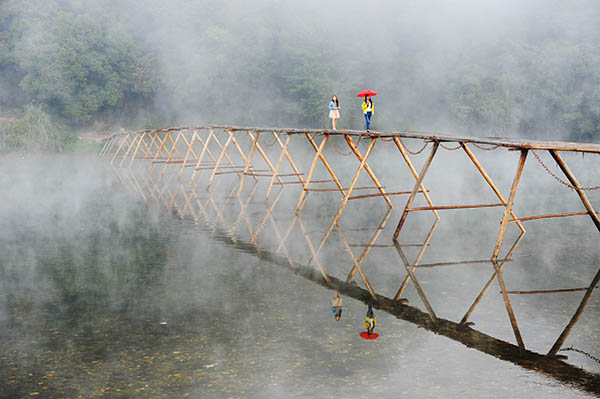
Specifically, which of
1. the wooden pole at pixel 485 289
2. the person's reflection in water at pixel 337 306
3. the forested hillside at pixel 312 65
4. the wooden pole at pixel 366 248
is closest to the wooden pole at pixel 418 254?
the wooden pole at pixel 366 248

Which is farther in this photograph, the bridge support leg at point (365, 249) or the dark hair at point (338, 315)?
the bridge support leg at point (365, 249)

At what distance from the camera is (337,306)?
7.78 metres

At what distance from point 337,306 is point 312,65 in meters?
42.0

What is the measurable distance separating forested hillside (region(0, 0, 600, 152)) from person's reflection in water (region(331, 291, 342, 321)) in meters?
36.8

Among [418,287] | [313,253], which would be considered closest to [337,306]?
[418,287]

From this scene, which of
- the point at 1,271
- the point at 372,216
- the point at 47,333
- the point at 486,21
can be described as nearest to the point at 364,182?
the point at 372,216

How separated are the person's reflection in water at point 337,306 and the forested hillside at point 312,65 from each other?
121 feet

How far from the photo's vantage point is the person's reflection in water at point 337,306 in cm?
744

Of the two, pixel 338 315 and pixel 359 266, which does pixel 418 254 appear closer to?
pixel 359 266

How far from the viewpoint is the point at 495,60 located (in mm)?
45500

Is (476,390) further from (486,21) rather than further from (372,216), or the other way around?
(486,21)

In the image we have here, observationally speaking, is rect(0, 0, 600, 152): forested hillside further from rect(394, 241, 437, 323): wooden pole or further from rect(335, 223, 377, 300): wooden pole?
rect(394, 241, 437, 323): wooden pole

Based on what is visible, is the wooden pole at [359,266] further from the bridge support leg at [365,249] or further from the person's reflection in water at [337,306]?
the person's reflection in water at [337,306]

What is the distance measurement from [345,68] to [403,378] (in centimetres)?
4575
